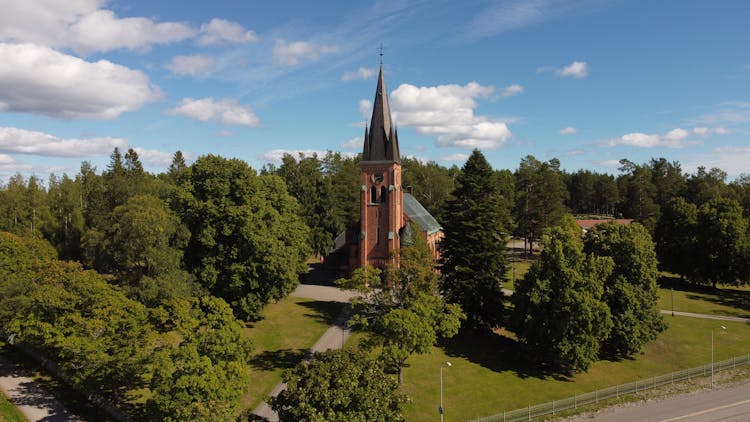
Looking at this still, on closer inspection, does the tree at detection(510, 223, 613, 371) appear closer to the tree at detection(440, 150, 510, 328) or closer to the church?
the tree at detection(440, 150, 510, 328)

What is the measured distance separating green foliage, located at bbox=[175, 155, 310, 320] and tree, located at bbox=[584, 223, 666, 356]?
1009 inches

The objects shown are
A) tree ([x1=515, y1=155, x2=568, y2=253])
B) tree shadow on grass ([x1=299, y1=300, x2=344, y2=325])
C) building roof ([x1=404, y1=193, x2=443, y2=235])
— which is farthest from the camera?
tree ([x1=515, y1=155, x2=568, y2=253])

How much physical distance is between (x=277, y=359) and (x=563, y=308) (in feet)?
67.5

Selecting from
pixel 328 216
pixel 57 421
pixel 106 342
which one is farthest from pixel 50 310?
pixel 328 216

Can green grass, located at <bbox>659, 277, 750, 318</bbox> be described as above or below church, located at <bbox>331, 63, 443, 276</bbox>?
below

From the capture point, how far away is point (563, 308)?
105 feet

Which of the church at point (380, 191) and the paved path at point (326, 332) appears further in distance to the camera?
the church at point (380, 191)

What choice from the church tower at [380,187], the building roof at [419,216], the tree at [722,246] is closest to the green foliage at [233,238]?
the church tower at [380,187]

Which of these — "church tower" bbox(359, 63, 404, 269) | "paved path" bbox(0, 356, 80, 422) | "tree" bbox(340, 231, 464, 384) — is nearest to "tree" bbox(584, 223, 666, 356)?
"tree" bbox(340, 231, 464, 384)

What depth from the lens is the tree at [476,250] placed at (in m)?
36.8

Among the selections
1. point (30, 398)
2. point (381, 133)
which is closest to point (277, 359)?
point (30, 398)

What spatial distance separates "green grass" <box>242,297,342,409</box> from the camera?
99.8ft

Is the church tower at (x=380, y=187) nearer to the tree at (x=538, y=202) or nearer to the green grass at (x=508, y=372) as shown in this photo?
the green grass at (x=508, y=372)

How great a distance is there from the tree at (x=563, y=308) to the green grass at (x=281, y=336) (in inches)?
642
